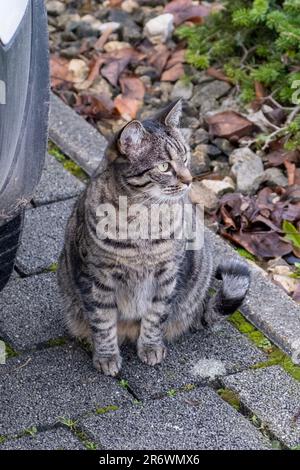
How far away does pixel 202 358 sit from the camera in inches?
153

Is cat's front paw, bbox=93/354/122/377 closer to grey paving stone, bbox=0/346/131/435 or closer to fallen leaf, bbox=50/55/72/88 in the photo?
grey paving stone, bbox=0/346/131/435

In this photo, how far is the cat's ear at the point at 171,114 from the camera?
3.70 meters

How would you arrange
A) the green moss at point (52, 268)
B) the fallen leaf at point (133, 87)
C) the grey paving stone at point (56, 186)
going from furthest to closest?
the fallen leaf at point (133, 87), the grey paving stone at point (56, 186), the green moss at point (52, 268)

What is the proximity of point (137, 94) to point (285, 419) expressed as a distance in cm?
252

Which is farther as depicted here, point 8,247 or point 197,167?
point 197,167

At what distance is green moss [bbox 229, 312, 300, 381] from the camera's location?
381cm

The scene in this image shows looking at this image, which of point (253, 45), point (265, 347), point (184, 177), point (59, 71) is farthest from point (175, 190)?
point (59, 71)

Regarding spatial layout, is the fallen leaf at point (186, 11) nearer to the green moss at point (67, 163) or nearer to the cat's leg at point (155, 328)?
the green moss at point (67, 163)

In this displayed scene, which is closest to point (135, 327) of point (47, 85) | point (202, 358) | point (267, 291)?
point (202, 358)

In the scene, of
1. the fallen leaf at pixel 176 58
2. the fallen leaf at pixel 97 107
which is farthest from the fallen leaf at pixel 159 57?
the fallen leaf at pixel 97 107

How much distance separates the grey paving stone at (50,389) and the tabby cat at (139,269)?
0.28 feet

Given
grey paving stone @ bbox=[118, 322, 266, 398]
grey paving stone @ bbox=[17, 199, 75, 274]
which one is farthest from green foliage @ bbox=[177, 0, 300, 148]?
grey paving stone @ bbox=[118, 322, 266, 398]

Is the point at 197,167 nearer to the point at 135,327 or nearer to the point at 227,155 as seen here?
the point at 227,155

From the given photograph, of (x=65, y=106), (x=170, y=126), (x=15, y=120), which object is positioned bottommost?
(x=65, y=106)
